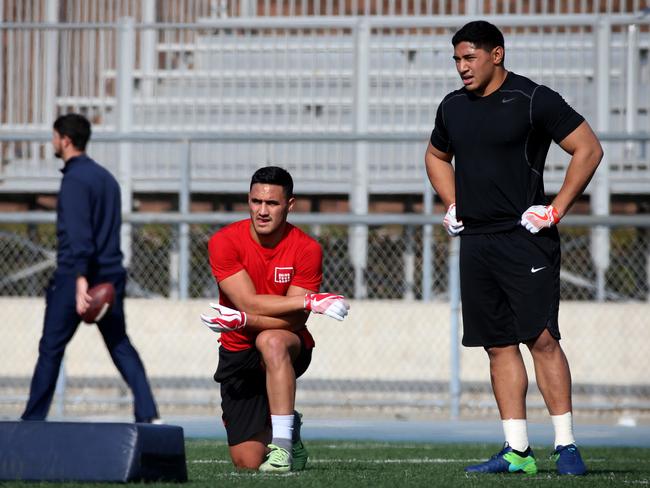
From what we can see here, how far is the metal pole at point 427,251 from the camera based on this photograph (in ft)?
38.9

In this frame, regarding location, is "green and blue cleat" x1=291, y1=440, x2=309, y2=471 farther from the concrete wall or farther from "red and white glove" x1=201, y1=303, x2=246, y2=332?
the concrete wall

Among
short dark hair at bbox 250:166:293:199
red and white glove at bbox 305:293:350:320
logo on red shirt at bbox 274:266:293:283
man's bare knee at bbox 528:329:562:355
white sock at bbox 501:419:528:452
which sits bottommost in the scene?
white sock at bbox 501:419:528:452

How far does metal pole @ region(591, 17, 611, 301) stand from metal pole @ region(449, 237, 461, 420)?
50.6 inches

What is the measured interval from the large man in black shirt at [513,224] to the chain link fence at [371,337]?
5.27 metres

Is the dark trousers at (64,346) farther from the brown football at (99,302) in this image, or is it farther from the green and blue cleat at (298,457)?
the green and blue cleat at (298,457)

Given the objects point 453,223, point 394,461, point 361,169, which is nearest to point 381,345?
point 361,169

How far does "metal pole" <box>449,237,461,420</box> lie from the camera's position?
1147cm

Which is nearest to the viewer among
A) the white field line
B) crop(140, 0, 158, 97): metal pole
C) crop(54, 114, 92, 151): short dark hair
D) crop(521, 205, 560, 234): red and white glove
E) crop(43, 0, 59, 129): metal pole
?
crop(521, 205, 560, 234): red and white glove

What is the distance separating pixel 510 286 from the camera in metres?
6.16

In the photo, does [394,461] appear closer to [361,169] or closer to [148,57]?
[361,169]

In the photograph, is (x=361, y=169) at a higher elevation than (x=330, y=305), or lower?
higher

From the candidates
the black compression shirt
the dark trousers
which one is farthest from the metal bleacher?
the black compression shirt

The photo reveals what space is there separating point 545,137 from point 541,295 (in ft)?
2.27

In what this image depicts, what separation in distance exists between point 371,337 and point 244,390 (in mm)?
5263
